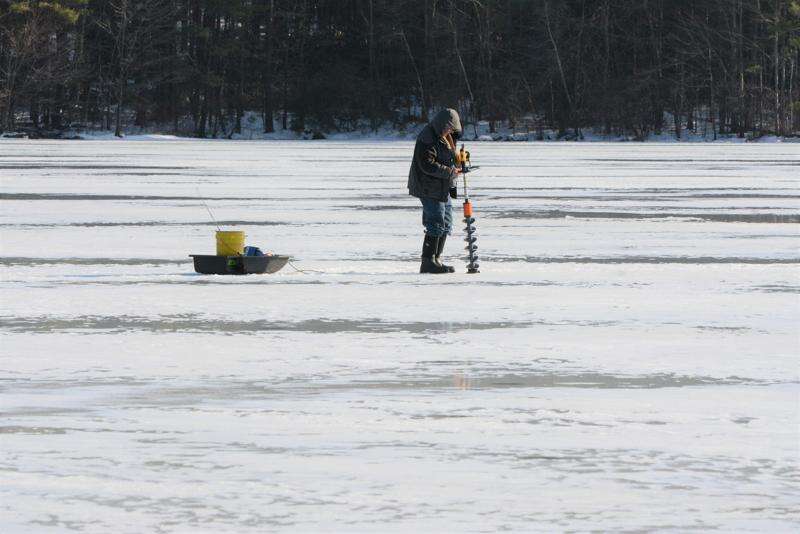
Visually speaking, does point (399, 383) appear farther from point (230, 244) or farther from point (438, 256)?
point (438, 256)

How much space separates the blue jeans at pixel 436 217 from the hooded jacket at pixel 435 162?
4.9 inches

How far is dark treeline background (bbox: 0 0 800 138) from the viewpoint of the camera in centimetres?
8088

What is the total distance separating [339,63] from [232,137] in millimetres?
6752

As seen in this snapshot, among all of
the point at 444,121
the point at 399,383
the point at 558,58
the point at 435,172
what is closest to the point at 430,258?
the point at 435,172

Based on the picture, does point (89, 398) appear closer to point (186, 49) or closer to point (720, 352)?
point (720, 352)

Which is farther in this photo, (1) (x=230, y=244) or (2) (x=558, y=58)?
(2) (x=558, y=58)

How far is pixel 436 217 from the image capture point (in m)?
13.4

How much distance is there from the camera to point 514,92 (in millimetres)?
83250

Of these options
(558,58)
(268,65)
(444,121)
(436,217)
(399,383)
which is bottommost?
(399,383)

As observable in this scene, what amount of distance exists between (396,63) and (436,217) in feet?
243

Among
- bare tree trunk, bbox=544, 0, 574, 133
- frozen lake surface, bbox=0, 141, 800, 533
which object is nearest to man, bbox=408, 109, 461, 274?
frozen lake surface, bbox=0, 141, 800, 533

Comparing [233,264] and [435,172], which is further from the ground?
[435,172]

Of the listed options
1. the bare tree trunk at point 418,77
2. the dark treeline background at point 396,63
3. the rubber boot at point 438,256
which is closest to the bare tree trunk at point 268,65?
the dark treeline background at point 396,63

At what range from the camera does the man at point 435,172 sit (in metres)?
13.0
